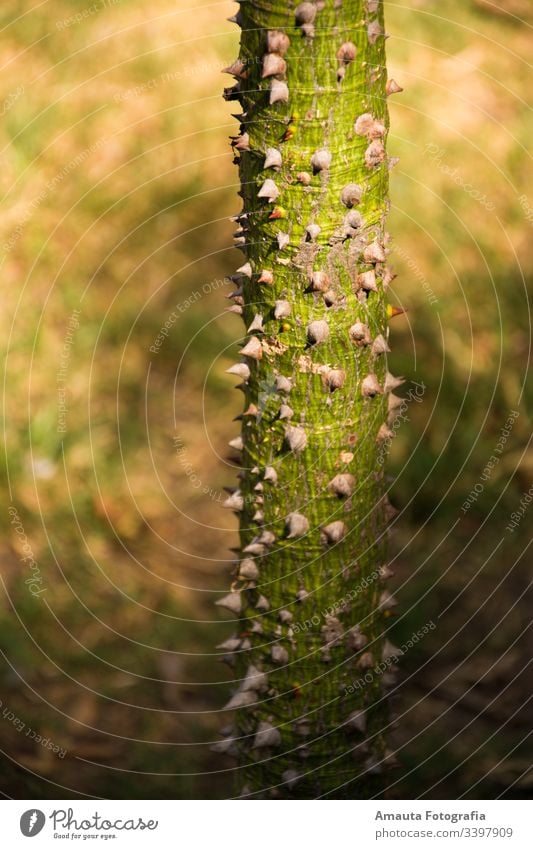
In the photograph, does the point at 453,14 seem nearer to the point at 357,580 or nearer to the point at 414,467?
the point at 414,467

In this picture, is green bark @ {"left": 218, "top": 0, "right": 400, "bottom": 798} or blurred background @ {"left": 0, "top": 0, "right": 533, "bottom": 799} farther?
blurred background @ {"left": 0, "top": 0, "right": 533, "bottom": 799}

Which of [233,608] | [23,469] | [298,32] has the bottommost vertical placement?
[233,608]

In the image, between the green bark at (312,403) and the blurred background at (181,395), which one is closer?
the green bark at (312,403)

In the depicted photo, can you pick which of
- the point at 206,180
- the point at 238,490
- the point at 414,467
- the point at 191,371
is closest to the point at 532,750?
the point at 414,467
